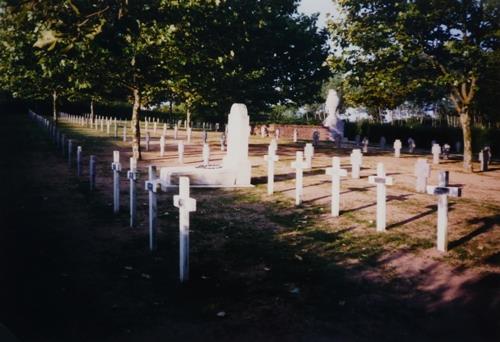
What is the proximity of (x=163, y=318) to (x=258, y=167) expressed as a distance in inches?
535

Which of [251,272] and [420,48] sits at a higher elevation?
[420,48]

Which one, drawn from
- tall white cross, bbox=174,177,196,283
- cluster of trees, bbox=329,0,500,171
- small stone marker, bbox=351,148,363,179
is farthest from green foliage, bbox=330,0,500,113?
tall white cross, bbox=174,177,196,283

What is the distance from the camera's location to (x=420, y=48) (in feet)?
60.8

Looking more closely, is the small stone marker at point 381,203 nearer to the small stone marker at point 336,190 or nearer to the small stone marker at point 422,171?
the small stone marker at point 336,190

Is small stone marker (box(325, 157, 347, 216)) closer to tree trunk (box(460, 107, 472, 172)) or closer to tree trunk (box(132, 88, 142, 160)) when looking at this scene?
tree trunk (box(132, 88, 142, 160))

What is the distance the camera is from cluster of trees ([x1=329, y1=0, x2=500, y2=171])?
58.5ft

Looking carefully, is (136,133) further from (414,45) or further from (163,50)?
(414,45)

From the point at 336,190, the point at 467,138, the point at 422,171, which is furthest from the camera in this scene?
the point at 467,138

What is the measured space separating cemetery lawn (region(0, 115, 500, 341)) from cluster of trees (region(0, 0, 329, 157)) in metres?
3.07

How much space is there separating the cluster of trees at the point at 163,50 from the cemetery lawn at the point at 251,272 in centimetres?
307

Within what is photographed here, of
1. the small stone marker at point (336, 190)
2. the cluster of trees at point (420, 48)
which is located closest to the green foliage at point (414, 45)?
the cluster of trees at point (420, 48)

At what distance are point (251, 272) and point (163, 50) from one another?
1306 cm

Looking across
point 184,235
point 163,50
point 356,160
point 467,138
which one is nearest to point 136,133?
point 163,50

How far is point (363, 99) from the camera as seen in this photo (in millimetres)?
21391
